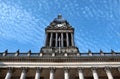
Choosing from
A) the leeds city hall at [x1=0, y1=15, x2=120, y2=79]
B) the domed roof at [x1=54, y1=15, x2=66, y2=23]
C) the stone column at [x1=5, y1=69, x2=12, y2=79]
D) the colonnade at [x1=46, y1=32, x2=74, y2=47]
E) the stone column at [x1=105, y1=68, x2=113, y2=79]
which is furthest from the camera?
the domed roof at [x1=54, y1=15, x2=66, y2=23]

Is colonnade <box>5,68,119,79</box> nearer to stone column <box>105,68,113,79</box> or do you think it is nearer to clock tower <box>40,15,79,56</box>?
stone column <box>105,68,113,79</box>

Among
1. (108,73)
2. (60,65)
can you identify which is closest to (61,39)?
(60,65)

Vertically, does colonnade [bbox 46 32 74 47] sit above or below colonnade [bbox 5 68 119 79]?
above

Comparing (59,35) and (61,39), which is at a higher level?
(59,35)

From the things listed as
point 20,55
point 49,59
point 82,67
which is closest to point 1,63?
point 20,55

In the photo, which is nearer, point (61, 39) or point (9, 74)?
point (9, 74)

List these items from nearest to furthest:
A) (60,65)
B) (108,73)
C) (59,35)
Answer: (108,73) < (60,65) < (59,35)

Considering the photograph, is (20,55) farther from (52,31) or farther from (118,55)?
(52,31)

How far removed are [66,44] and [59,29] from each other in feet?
22.5

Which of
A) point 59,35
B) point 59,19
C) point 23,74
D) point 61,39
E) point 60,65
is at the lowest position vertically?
point 23,74

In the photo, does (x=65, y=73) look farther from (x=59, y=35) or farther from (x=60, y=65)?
(x=59, y=35)

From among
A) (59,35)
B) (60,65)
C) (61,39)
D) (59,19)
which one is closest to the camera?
(60,65)

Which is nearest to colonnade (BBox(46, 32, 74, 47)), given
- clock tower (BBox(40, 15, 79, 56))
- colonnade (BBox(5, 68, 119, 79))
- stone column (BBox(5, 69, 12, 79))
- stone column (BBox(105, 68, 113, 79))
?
clock tower (BBox(40, 15, 79, 56))

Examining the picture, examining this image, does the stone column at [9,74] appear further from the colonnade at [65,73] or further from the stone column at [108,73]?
the stone column at [108,73]
